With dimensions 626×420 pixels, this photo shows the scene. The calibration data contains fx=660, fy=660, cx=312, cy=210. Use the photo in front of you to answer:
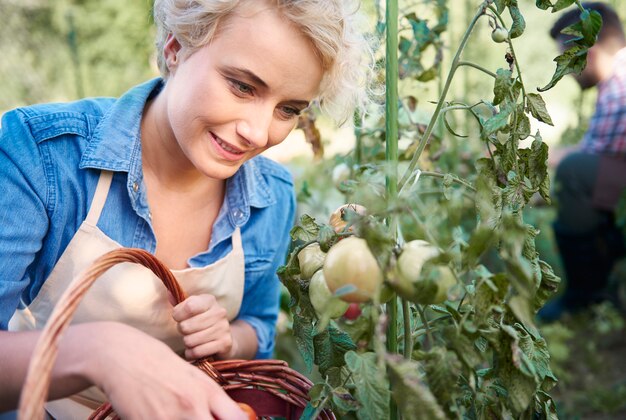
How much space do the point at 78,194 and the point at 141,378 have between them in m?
0.51

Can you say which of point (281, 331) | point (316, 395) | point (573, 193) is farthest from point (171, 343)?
point (573, 193)

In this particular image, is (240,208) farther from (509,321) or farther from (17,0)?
(17,0)

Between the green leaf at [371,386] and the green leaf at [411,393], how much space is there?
5 cm

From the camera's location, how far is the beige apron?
115 cm

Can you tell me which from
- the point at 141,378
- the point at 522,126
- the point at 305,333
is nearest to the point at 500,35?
the point at 522,126

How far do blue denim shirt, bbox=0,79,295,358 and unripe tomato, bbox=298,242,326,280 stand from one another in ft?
1.39

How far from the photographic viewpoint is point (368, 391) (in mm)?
734

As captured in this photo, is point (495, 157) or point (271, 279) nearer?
point (495, 157)

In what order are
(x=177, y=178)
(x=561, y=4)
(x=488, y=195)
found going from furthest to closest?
(x=177, y=178)
(x=561, y=4)
(x=488, y=195)

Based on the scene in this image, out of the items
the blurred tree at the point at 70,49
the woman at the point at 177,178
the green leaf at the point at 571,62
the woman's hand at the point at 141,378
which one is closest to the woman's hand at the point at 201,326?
the woman at the point at 177,178

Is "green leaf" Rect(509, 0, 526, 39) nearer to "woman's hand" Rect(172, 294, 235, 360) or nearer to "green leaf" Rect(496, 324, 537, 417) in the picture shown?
"green leaf" Rect(496, 324, 537, 417)

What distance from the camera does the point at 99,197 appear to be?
3.80 feet

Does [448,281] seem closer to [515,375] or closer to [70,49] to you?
[515,375]

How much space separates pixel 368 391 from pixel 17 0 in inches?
203
